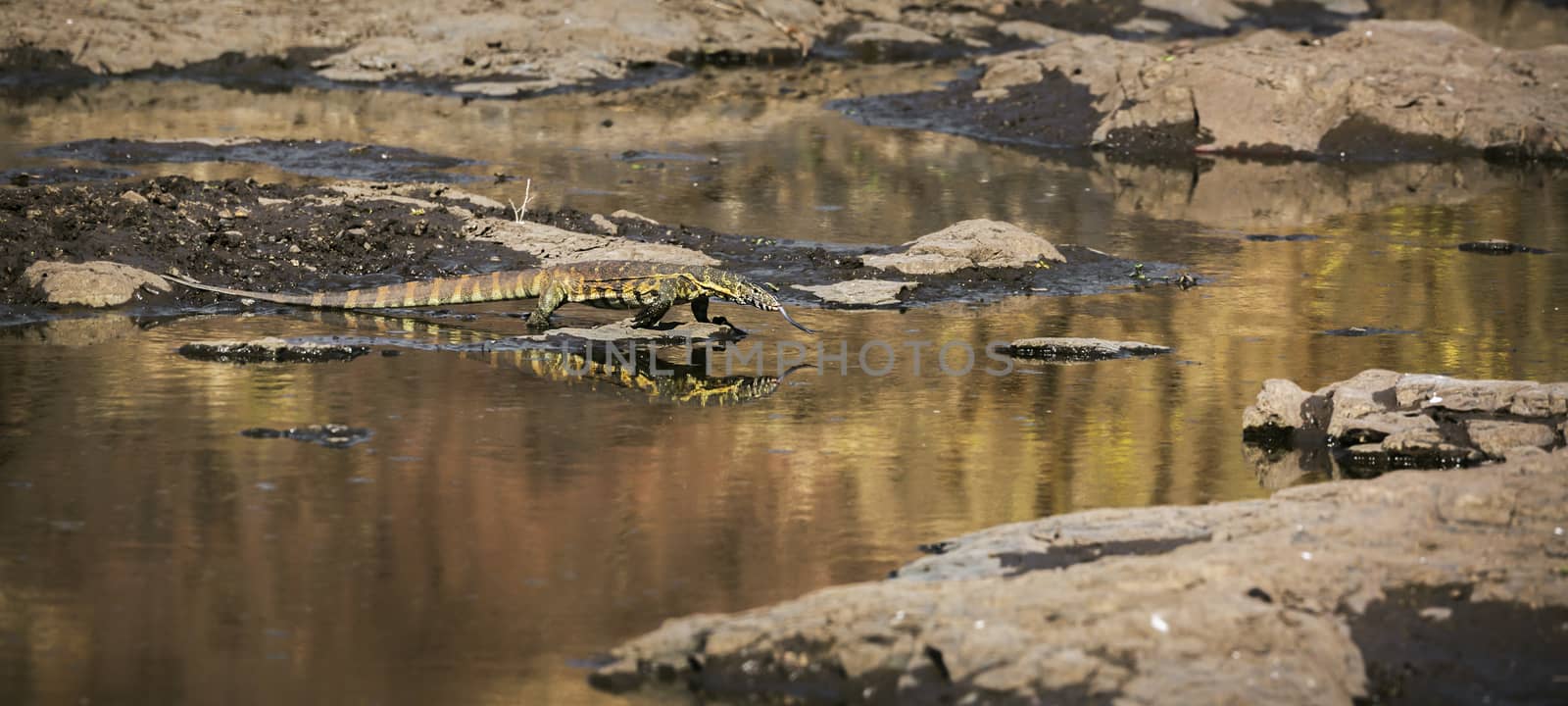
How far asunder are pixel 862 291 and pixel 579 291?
2.12 m

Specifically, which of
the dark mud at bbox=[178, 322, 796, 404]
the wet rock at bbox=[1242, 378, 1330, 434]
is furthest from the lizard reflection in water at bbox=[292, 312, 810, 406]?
the wet rock at bbox=[1242, 378, 1330, 434]

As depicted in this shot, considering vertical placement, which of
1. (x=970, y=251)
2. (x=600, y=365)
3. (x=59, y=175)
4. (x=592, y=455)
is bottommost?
(x=592, y=455)

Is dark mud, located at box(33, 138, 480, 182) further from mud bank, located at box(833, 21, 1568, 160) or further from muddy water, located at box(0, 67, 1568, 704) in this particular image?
mud bank, located at box(833, 21, 1568, 160)

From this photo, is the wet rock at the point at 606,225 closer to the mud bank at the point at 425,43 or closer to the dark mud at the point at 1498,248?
the dark mud at the point at 1498,248

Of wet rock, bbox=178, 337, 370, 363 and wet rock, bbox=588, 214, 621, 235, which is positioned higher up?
wet rock, bbox=588, 214, 621, 235

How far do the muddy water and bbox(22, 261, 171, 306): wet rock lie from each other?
392 millimetres

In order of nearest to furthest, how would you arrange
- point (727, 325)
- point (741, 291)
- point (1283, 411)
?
point (1283, 411) → point (741, 291) → point (727, 325)

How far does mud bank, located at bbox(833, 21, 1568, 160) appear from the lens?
73.2ft

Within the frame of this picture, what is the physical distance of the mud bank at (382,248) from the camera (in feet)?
44.9

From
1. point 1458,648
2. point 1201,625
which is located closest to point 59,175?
point 1201,625

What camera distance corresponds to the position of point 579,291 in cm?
1275

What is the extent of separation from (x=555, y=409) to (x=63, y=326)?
3839 mm

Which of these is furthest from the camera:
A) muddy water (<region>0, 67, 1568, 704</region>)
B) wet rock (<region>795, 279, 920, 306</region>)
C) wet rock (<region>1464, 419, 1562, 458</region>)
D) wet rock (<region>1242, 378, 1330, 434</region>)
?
wet rock (<region>795, 279, 920, 306</region>)

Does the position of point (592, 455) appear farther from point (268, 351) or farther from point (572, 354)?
point (268, 351)
